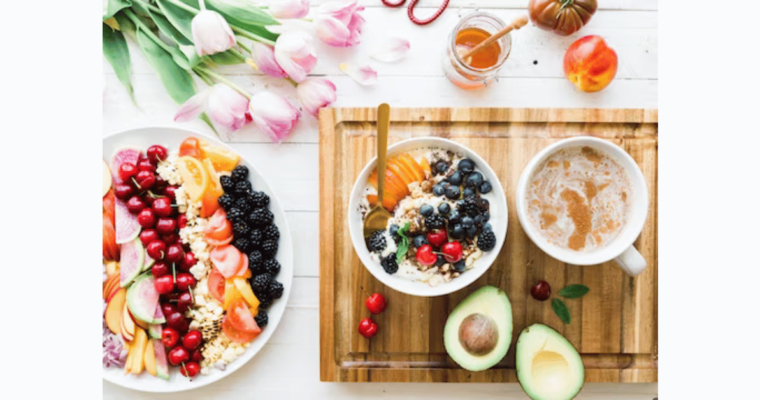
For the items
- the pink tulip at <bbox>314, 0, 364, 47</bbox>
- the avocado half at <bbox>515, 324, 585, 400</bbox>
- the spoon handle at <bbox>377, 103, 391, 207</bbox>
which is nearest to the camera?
the spoon handle at <bbox>377, 103, 391, 207</bbox>

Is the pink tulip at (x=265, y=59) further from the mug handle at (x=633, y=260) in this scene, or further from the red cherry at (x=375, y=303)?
the mug handle at (x=633, y=260)

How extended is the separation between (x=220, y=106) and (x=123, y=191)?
1.10 feet

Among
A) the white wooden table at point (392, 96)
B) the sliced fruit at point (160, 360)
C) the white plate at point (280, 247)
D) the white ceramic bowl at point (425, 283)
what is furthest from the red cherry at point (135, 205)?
the white ceramic bowl at point (425, 283)

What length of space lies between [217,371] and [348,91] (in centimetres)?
84

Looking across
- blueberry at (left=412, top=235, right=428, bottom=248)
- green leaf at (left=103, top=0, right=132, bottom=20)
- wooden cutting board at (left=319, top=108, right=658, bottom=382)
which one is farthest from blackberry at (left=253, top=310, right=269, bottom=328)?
green leaf at (left=103, top=0, right=132, bottom=20)

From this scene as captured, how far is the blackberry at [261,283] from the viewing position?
1.26 metres

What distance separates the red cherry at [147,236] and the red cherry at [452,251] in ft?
2.50

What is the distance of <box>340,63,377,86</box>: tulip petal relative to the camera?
4.37ft

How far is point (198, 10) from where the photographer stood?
130 cm

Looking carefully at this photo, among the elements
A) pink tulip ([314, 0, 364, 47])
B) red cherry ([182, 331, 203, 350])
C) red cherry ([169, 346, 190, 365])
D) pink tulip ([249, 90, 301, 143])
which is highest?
pink tulip ([314, 0, 364, 47])

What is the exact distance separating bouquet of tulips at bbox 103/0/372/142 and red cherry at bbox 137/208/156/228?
0.27 metres

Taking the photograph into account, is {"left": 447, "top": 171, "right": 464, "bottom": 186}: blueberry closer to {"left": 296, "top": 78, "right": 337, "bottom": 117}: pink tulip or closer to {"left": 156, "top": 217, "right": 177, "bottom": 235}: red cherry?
{"left": 296, "top": 78, "right": 337, "bottom": 117}: pink tulip

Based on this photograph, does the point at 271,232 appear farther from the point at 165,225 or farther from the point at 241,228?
the point at 165,225

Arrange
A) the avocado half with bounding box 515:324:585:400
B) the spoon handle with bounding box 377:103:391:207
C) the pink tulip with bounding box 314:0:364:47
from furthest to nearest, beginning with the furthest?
the pink tulip with bounding box 314:0:364:47 → the avocado half with bounding box 515:324:585:400 → the spoon handle with bounding box 377:103:391:207
